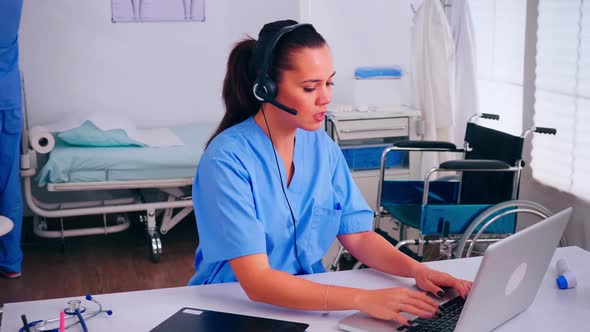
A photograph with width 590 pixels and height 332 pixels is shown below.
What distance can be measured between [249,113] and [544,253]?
745mm

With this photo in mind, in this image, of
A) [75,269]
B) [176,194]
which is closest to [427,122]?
[176,194]

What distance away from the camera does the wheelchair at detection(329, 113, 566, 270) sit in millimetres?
2598

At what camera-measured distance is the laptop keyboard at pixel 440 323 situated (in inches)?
49.5

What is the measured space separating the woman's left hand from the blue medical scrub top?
268 mm

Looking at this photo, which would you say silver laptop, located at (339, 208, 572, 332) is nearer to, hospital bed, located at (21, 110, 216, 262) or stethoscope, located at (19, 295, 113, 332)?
stethoscope, located at (19, 295, 113, 332)

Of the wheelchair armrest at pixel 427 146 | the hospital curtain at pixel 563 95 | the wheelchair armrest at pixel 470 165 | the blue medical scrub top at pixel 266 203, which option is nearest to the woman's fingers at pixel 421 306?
the blue medical scrub top at pixel 266 203

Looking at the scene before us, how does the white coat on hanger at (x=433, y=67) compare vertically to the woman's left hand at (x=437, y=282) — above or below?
above

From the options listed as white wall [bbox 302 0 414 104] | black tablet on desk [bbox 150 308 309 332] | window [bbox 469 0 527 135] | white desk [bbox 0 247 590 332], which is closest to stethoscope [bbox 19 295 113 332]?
white desk [bbox 0 247 590 332]

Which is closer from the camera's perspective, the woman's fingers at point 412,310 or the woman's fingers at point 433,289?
the woman's fingers at point 412,310

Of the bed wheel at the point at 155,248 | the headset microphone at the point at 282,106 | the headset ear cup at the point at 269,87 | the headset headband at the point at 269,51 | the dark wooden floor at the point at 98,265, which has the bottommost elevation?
the dark wooden floor at the point at 98,265

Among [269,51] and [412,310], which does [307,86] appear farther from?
[412,310]

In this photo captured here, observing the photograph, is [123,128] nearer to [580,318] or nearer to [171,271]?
[171,271]

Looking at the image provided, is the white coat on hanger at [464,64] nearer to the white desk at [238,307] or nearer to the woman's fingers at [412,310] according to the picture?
the white desk at [238,307]

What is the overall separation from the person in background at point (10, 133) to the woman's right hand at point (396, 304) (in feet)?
7.59
